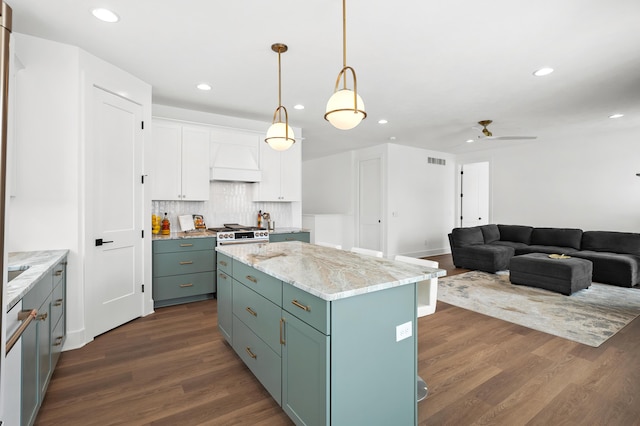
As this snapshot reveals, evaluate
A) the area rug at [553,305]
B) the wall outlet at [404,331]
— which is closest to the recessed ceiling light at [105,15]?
the wall outlet at [404,331]

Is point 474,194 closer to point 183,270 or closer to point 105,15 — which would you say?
point 183,270

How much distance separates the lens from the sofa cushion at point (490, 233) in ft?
21.5

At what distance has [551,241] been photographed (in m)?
6.08

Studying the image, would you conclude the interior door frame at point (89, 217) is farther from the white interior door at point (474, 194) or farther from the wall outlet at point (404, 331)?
the white interior door at point (474, 194)

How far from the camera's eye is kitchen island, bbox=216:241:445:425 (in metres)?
1.45

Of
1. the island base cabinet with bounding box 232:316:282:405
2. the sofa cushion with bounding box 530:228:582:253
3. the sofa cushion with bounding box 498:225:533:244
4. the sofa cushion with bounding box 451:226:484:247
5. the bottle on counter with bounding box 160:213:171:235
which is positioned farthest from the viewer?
the sofa cushion with bounding box 498:225:533:244

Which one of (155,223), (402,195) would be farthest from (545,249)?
(155,223)

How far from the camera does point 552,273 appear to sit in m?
4.44

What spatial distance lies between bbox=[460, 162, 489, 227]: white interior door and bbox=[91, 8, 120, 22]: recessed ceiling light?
7.91 m

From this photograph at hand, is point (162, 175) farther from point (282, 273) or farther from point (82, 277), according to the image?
point (282, 273)

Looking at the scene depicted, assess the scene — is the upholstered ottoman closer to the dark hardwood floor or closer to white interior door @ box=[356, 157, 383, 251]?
the dark hardwood floor

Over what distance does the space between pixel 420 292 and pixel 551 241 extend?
17.5ft

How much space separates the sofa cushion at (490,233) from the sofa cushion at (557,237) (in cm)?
65

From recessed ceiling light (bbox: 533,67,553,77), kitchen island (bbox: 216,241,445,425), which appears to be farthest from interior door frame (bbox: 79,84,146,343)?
recessed ceiling light (bbox: 533,67,553,77)
